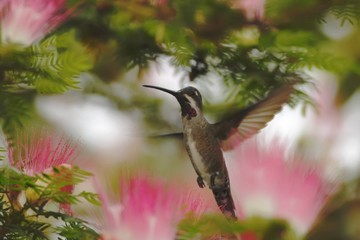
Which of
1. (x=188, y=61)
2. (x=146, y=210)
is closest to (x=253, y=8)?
(x=188, y=61)

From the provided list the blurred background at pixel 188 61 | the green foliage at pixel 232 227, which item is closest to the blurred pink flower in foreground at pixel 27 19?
the blurred background at pixel 188 61

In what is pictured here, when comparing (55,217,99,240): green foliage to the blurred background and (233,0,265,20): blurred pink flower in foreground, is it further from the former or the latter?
(233,0,265,20): blurred pink flower in foreground

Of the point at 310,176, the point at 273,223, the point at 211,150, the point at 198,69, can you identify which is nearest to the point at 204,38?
the point at 198,69

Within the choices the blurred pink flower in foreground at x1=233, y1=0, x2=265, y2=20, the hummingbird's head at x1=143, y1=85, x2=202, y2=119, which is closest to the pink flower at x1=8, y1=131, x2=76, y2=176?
the hummingbird's head at x1=143, y1=85, x2=202, y2=119

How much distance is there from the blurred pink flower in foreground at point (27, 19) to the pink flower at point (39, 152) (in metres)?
0.10

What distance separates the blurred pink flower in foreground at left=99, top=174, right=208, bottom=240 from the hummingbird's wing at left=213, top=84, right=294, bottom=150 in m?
0.29

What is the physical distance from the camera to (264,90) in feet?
3.69

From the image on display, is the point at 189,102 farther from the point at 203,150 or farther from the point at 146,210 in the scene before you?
the point at 146,210

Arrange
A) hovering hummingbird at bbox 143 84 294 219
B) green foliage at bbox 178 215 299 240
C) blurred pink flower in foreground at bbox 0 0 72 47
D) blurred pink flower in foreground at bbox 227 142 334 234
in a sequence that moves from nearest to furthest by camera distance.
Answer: green foliage at bbox 178 215 299 240, blurred pink flower in foreground at bbox 227 142 334 234, blurred pink flower in foreground at bbox 0 0 72 47, hovering hummingbird at bbox 143 84 294 219

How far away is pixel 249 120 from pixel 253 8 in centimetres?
14

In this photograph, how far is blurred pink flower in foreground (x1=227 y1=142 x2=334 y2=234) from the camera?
2.71 feet

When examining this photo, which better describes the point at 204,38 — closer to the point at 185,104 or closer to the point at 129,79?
the point at 185,104

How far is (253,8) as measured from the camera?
3.76 ft

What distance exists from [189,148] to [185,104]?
6 cm
